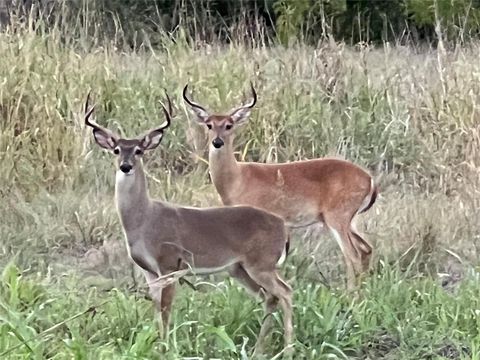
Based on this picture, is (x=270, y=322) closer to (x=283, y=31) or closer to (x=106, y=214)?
(x=106, y=214)

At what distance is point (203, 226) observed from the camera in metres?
5.36

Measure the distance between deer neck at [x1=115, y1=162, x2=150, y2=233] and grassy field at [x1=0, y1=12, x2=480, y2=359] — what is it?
0.37m

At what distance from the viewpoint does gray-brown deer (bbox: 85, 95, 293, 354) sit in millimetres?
5215

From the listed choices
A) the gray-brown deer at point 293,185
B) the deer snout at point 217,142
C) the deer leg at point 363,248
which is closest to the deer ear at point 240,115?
the gray-brown deer at point 293,185

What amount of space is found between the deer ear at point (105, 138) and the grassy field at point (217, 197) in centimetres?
72

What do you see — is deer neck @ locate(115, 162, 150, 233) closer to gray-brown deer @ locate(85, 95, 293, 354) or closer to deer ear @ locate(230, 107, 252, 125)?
gray-brown deer @ locate(85, 95, 293, 354)

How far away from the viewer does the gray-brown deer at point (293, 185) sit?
6.74 metres

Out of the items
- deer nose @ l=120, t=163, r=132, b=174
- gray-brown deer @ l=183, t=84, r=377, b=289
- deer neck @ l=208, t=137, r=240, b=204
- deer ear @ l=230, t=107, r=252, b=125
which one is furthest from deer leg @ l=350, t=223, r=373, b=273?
deer nose @ l=120, t=163, r=132, b=174

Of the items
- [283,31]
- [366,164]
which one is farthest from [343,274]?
[283,31]

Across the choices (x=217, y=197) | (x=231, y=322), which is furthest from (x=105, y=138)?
(x=217, y=197)

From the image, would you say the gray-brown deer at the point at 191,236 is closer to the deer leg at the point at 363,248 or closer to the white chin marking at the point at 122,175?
the white chin marking at the point at 122,175

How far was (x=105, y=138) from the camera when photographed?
17.7 ft

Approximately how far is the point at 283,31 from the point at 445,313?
9.42 m

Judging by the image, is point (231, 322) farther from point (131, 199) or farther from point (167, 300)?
point (131, 199)
